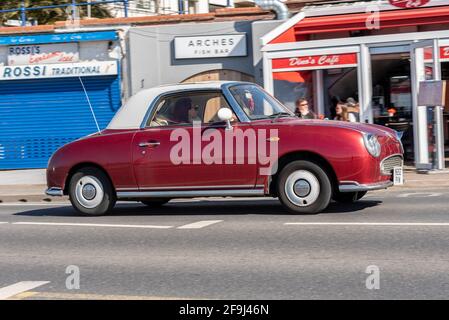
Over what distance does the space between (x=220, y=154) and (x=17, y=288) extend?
12.5 feet

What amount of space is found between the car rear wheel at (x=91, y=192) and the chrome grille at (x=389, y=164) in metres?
3.69

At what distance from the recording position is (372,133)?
9594 mm

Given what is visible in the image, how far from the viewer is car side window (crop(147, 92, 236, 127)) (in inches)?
401

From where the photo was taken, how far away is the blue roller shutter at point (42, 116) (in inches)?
850

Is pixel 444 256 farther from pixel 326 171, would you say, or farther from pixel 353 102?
pixel 353 102

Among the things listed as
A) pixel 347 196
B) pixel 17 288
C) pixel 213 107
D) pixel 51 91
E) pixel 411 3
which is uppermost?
pixel 411 3

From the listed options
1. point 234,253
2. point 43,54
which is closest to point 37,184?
point 43,54

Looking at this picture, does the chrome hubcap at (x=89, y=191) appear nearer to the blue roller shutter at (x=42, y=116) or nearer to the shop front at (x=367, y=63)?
the shop front at (x=367, y=63)

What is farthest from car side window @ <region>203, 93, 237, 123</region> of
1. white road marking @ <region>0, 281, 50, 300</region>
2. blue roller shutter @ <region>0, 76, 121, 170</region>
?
blue roller shutter @ <region>0, 76, 121, 170</region>

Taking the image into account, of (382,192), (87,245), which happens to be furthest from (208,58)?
(87,245)

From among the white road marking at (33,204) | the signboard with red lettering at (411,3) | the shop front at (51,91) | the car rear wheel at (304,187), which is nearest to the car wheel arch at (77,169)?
the white road marking at (33,204)

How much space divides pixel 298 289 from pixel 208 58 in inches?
561

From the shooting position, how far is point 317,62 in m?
17.0

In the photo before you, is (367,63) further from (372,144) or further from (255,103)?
(372,144)
